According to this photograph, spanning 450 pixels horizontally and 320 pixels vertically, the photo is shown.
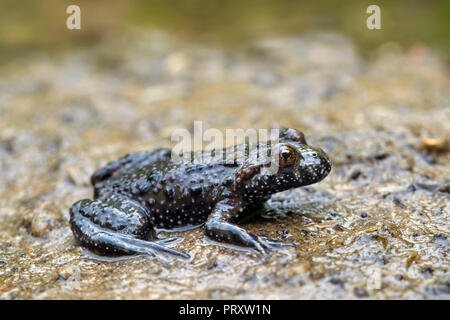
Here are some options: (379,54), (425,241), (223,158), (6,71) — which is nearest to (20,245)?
(223,158)

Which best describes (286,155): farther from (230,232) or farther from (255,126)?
(255,126)

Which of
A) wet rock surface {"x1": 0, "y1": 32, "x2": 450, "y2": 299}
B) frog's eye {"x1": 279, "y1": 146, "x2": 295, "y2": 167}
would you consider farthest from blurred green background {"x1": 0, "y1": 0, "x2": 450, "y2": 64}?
frog's eye {"x1": 279, "y1": 146, "x2": 295, "y2": 167}

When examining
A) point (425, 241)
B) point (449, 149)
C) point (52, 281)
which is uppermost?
point (449, 149)

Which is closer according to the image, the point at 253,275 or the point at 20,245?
the point at 253,275

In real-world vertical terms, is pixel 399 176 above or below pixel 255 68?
below

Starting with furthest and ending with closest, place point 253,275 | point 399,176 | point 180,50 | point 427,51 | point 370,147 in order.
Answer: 1. point 180,50
2. point 427,51
3. point 370,147
4. point 399,176
5. point 253,275

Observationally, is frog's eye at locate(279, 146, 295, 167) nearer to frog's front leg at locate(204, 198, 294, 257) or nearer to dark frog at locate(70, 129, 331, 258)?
dark frog at locate(70, 129, 331, 258)

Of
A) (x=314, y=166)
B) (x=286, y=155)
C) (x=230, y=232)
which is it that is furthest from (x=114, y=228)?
(x=314, y=166)

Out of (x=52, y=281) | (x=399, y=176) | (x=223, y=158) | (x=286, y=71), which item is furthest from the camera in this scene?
(x=286, y=71)

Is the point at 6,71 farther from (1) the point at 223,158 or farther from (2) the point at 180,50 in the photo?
(1) the point at 223,158
